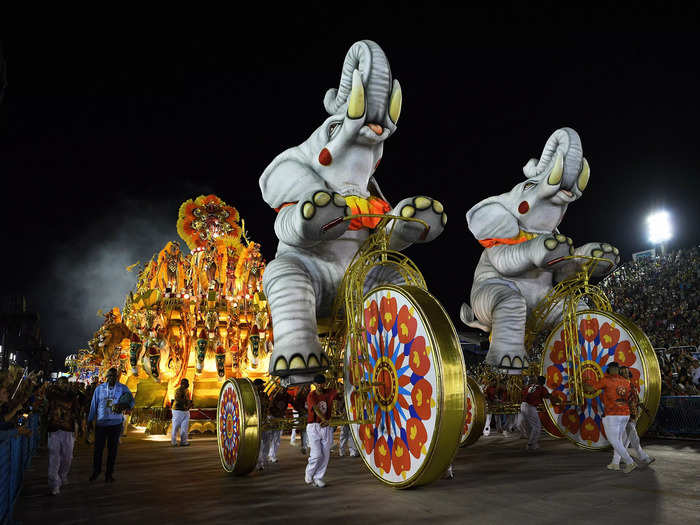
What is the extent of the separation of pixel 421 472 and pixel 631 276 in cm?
1460

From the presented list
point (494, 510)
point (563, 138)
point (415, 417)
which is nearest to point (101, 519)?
point (415, 417)

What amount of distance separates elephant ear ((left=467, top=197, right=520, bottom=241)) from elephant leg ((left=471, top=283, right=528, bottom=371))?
2.93 ft

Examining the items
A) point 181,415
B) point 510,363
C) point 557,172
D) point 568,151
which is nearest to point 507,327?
point 510,363

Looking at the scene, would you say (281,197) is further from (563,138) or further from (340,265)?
(563,138)

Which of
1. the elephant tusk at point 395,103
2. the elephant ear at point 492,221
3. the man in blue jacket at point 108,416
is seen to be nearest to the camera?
the man in blue jacket at point 108,416

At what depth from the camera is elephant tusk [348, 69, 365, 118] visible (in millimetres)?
5520

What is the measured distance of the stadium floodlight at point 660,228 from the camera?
19953mm

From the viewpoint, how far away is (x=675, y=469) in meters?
5.73

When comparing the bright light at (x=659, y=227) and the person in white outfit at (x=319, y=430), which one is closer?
the person in white outfit at (x=319, y=430)

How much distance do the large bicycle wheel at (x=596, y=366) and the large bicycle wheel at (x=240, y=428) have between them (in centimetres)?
386

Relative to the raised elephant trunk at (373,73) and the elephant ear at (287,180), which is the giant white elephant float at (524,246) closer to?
the raised elephant trunk at (373,73)

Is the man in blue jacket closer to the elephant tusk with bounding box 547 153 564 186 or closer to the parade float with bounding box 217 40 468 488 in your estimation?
the parade float with bounding box 217 40 468 488

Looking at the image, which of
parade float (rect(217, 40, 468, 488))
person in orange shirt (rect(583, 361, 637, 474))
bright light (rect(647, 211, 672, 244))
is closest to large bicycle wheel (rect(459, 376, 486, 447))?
person in orange shirt (rect(583, 361, 637, 474))

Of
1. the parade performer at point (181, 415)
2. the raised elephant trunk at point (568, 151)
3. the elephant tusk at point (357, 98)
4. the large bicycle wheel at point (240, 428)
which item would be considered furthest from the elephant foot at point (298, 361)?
the parade performer at point (181, 415)
